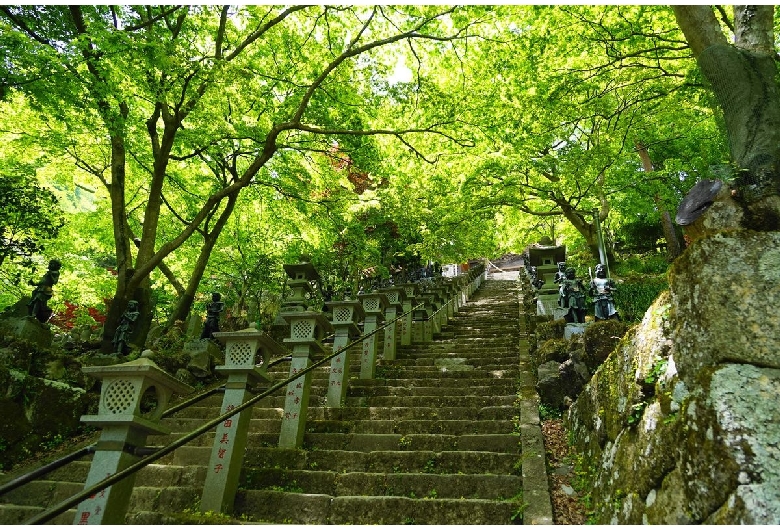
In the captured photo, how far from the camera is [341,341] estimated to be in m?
7.79

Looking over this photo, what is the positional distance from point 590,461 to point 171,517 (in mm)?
4529

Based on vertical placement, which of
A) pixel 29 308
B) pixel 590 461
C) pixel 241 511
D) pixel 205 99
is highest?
pixel 205 99

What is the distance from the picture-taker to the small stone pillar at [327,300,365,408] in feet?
24.1

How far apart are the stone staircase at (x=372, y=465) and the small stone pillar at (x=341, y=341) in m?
0.31

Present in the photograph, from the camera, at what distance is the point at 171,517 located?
14.3ft

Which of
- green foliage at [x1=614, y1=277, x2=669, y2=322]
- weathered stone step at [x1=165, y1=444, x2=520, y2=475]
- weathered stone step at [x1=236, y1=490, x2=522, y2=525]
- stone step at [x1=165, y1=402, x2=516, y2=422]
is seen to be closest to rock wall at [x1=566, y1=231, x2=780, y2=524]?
weathered stone step at [x1=236, y1=490, x2=522, y2=525]

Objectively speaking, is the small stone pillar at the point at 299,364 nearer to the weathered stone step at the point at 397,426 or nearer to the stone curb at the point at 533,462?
the weathered stone step at the point at 397,426

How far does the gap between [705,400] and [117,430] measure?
4.65 metres

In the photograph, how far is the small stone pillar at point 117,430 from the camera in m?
3.56

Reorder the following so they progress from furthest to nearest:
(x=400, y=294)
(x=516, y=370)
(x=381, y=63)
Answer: (x=381, y=63), (x=400, y=294), (x=516, y=370)

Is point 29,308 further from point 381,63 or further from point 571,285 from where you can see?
point 571,285

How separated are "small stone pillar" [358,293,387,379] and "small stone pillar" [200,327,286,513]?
323 centimetres

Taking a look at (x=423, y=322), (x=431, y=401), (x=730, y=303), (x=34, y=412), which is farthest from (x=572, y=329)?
(x=34, y=412)

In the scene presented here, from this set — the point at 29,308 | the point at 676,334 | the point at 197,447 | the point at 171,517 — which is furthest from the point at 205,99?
the point at 676,334
